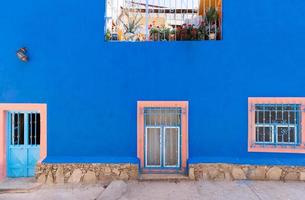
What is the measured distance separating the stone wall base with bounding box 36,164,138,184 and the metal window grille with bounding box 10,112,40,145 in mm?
1010

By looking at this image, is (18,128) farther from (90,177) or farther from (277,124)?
(277,124)

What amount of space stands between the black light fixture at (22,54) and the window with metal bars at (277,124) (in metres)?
6.40

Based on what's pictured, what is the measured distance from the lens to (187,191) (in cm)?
705

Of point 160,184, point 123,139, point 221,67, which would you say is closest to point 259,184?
point 160,184

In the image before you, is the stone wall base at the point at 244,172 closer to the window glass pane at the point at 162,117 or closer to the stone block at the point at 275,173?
the stone block at the point at 275,173

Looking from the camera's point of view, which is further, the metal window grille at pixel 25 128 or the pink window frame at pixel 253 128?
the metal window grille at pixel 25 128

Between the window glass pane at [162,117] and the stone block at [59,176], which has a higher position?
the window glass pane at [162,117]

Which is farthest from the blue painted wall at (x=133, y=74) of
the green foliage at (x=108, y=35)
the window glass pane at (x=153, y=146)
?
the window glass pane at (x=153, y=146)

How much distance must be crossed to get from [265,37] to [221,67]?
4.62 feet

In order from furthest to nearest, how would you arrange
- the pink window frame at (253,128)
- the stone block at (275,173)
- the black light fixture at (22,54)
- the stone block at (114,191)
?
the black light fixture at (22,54), the pink window frame at (253,128), the stone block at (275,173), the stone block at (114,191)

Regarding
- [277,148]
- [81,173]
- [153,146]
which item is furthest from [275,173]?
[81,173]

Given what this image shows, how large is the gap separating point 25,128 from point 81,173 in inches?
84.3

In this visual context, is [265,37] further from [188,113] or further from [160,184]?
[160,184]

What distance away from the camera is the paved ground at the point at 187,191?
6678 mm
